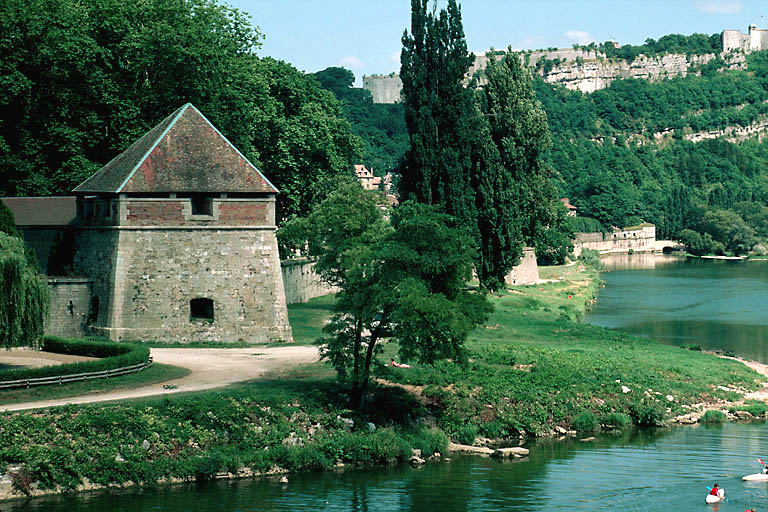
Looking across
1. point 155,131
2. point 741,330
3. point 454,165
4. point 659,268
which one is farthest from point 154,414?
point 659,268

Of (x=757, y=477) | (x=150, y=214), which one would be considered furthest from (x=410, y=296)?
(x=150, y=214)

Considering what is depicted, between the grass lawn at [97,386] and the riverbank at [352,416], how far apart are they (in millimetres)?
1959

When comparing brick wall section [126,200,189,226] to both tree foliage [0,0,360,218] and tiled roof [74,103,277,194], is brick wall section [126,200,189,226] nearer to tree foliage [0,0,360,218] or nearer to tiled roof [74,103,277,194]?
tiled roof [74,103,277,194]

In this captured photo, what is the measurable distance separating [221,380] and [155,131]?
42.3ft

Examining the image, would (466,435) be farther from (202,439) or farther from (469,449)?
(202,439)

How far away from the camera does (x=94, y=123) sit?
4809cm

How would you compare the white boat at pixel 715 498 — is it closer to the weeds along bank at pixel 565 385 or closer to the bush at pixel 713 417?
the weeds along bank at pixel 565 385

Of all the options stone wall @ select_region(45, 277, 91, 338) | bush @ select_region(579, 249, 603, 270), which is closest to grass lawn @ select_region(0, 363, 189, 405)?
stone wall @ select_region(45, 277, 91, 338)

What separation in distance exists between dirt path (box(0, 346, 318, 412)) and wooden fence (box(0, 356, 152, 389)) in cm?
117

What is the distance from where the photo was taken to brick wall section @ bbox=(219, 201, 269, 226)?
127ft

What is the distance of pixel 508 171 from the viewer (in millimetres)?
63312

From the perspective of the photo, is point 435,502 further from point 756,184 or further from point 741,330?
point 756,184

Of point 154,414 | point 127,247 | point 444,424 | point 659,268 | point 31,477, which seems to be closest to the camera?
point 31,477

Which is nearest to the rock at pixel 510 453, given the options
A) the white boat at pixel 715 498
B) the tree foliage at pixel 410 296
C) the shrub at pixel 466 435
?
the shrub at pixel 466 435
